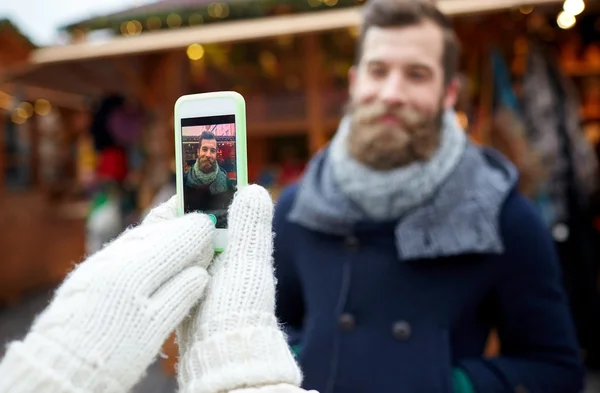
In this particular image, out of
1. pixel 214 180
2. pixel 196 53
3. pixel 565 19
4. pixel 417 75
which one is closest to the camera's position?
pixel 214 180

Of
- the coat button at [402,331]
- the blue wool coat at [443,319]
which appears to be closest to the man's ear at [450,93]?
the blue wool coat at [443,319]

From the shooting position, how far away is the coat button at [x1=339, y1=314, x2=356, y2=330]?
1307mm

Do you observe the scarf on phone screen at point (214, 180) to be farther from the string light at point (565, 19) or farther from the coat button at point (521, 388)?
the string light at point (565, 19)

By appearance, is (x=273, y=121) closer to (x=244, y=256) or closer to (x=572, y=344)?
(x=572, y=344)

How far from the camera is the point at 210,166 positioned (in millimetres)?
847

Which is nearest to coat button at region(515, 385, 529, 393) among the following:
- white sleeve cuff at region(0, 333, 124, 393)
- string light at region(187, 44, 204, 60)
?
white sleeve cuff at region(0, 333, 124, 393)

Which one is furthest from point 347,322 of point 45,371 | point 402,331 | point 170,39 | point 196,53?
point 196,53

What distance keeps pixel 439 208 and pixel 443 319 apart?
242mm

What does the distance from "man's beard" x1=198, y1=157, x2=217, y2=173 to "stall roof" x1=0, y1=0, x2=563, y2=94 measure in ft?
8.12

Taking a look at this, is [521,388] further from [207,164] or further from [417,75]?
[207,164]

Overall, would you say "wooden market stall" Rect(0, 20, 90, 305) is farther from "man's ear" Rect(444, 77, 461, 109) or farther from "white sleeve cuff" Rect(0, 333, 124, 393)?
"white sleeve cuff" Rect(0, 333, 124, 393)

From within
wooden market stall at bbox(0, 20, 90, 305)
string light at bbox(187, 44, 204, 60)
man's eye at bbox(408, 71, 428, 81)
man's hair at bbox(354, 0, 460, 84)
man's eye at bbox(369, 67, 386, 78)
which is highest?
string light at bbox(187, 44, 204, 60)

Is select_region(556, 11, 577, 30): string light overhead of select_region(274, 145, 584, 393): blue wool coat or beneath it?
overhead

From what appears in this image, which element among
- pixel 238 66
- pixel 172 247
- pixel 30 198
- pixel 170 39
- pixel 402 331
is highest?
pixel 170 39
